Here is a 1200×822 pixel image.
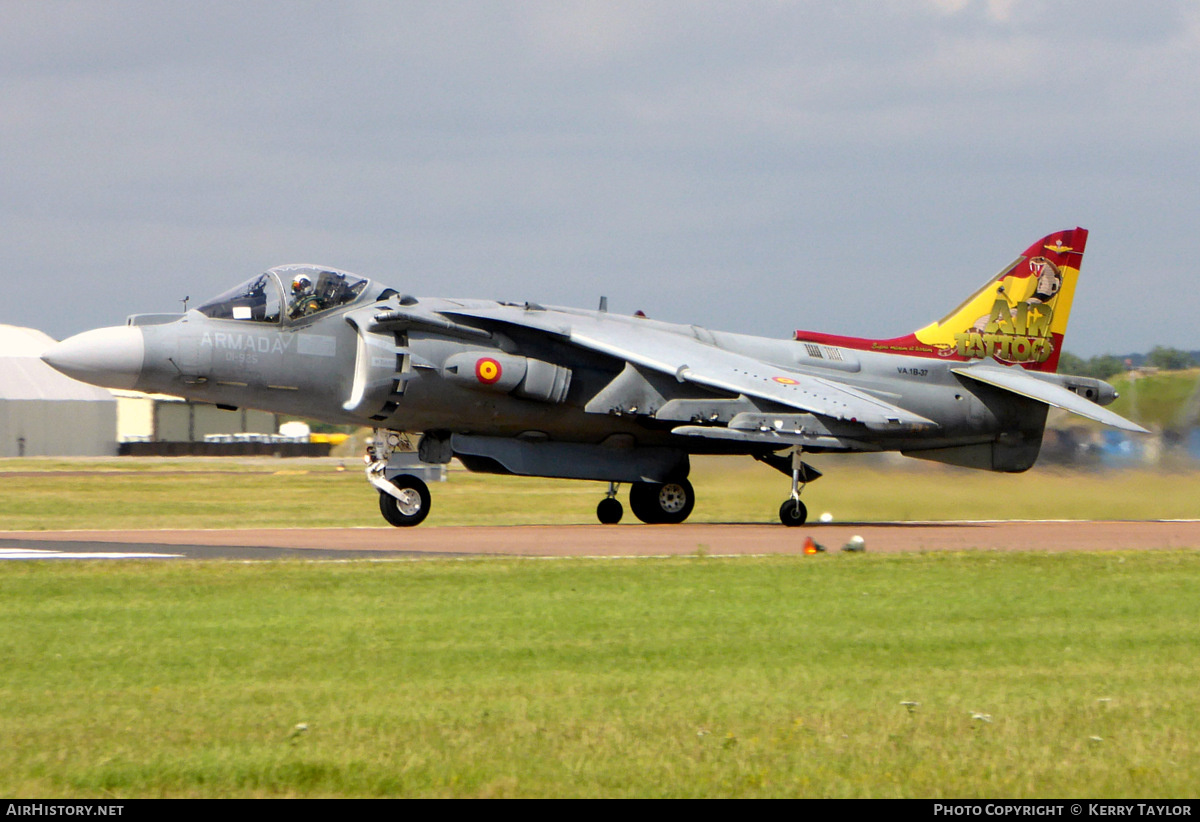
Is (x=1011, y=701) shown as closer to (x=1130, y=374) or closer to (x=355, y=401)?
(x=355, y=401)

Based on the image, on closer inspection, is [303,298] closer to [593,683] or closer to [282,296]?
[282,296]

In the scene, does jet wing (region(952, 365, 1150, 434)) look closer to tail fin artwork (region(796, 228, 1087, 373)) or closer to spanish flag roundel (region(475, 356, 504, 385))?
tail fin artwork (region(796, 228, 1087, 373))

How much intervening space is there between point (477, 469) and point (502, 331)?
2169mm

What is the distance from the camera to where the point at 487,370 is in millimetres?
19094

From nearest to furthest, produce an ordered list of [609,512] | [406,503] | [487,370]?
[487,370] < [406,503] < [609,512]

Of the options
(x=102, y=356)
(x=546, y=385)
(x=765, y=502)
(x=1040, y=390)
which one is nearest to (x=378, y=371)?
(x=546, y=385)

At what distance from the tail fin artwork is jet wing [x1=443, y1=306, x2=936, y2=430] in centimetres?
329

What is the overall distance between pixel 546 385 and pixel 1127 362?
1383 cm

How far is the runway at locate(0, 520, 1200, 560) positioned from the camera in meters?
15.1

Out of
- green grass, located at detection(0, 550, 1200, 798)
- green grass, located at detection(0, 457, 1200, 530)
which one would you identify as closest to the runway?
green grass, located at detection(0, 457, 1200, 530)

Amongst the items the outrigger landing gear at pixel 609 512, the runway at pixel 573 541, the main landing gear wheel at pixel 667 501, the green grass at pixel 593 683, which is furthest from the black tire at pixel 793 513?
the green grass at pixel 593 683

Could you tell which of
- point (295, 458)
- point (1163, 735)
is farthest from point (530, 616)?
point (295, 458)

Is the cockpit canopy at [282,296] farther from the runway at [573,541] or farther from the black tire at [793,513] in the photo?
the black tire at [793,513]
